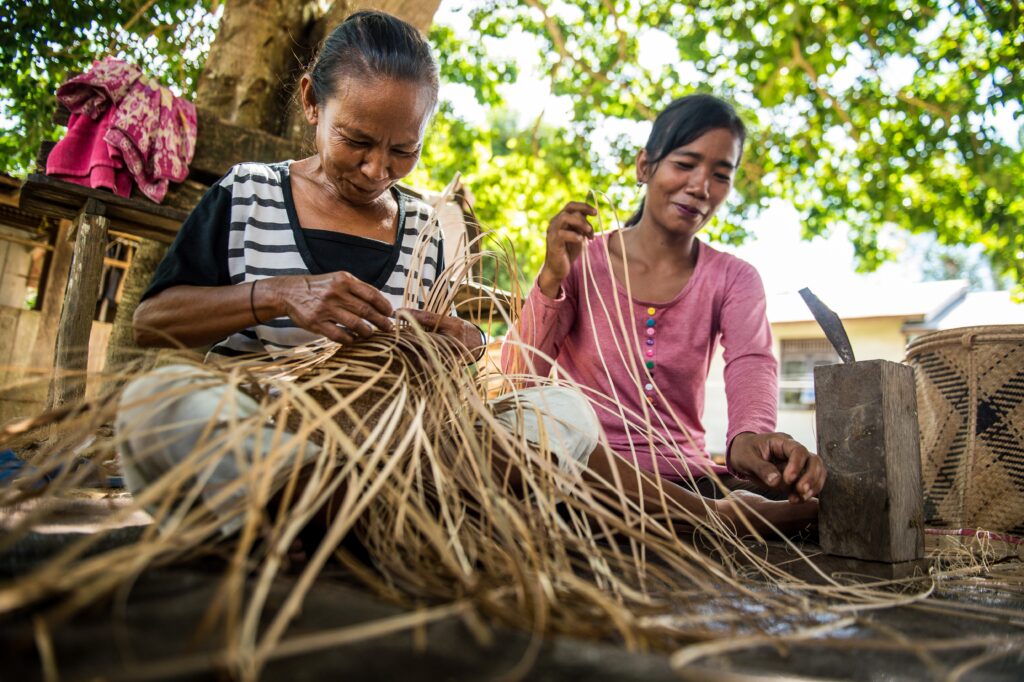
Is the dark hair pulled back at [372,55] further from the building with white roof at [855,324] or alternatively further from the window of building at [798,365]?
the window of building at [798,365]

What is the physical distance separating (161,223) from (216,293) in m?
1.77

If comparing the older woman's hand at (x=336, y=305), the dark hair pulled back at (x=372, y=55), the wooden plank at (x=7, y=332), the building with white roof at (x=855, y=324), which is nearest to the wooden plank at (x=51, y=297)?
the wooden plank at (x=7, y=332)

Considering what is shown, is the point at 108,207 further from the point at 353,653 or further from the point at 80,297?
the point at 353,653

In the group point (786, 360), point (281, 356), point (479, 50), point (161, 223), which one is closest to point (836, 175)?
point (479, 50)

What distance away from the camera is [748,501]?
1600 mm

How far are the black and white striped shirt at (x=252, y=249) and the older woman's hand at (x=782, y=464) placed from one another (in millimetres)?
794

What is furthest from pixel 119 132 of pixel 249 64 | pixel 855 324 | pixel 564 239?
pixel 855 324

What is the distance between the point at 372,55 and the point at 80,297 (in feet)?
5.61

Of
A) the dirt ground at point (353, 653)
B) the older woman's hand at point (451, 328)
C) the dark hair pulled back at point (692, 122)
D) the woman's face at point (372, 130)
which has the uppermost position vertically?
the dark hair pulled back at point (692, 122)

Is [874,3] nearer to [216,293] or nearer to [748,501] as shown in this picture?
[748,501]

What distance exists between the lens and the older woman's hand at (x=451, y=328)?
1.33m

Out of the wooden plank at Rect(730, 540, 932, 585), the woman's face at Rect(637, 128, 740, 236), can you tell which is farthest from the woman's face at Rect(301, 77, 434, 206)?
the wooden plank at Rect(730, 540, 932, 585)

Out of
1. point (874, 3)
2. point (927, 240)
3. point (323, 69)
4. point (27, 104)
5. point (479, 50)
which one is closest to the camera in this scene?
point (323, 69)

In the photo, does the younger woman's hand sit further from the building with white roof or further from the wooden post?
the building with white roof
